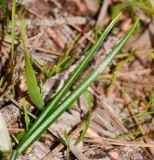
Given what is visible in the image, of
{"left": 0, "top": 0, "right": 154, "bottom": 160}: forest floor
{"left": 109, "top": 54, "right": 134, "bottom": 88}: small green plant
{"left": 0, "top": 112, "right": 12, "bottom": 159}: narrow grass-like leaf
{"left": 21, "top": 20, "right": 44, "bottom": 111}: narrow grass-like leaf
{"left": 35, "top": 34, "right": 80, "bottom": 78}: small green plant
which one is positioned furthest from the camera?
{"left": 109, "top": 54, "right": 134, "bottom": 88}: small green plant

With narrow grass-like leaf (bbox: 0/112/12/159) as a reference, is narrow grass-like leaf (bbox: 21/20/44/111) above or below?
above

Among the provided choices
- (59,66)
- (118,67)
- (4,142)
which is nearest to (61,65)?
(59,66)

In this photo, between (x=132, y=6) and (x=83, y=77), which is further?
(x=132, y=6)

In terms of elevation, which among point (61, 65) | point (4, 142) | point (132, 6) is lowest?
point (4, 142)

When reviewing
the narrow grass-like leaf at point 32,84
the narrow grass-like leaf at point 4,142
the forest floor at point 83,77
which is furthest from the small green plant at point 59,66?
the narrow grass-like leaf at point 4,142

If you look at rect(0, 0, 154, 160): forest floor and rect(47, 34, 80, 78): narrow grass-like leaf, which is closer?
rect(0, 0, 154, 160): forest floor

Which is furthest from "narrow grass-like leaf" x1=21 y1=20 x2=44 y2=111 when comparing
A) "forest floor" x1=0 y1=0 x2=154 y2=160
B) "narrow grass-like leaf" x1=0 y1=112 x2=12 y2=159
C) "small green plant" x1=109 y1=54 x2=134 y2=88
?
"small green plant" x1=109 y1=54 x2=134 y2=88

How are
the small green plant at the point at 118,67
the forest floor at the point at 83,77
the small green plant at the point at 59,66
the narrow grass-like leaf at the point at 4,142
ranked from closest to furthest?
the narrow grass-like leaf at the point at 4,142, the forest floor at the point at 83,77, the small green plant at the point at 59,66, the small green plant at the point at 118,67

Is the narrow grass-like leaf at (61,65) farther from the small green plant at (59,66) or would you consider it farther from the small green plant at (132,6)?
the small green plant at (132,6)

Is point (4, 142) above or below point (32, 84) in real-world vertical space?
below

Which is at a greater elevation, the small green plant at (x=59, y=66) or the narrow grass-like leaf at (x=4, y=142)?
the small green plant at (x=59, y=66)

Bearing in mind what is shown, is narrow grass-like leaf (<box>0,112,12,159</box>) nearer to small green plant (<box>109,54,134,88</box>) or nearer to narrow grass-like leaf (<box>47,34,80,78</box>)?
narrow grass-like leaf (<box>47,34,80,78</box>)

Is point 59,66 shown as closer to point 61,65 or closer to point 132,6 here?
point 61,65
